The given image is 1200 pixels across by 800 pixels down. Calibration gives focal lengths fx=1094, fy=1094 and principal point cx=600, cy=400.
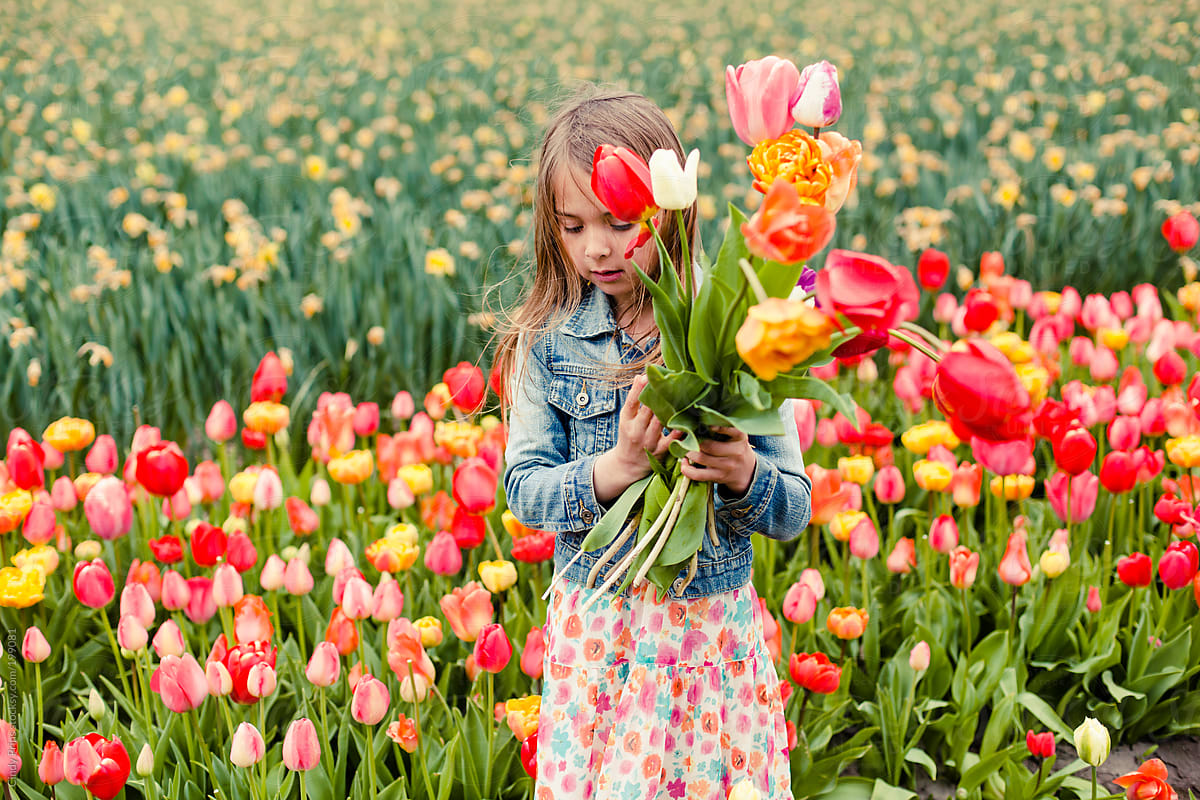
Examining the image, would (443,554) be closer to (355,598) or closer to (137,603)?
(355,598)

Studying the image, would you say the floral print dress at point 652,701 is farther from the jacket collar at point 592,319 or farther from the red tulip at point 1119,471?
the red tulip at point 1119,471

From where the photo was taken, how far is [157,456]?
Answer: 205 centimetres

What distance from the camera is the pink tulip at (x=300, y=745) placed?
59.2 inches

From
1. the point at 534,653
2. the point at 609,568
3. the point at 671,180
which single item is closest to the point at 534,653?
the point at 534,653

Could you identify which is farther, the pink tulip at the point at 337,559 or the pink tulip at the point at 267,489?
the pink tulip at the point at 267,489

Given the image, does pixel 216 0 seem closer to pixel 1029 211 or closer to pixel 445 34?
pixel 445 34

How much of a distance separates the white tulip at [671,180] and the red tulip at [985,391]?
0.31 meters

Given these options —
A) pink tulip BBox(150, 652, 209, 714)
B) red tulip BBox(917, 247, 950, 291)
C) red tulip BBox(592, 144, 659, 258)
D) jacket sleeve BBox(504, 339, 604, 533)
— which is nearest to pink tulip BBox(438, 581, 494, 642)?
jacket sleeve BBox(504, 339, 604, 533)

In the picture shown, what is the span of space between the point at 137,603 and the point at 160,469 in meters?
0.35

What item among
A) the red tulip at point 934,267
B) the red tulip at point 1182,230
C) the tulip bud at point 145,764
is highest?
the red tulip at point 1182,230

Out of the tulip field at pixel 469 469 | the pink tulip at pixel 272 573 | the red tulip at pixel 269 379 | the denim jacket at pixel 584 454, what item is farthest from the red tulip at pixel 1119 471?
the red tulip at pixel 269 379

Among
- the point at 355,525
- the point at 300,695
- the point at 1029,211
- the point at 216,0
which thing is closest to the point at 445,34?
Answer: the point at 216,0

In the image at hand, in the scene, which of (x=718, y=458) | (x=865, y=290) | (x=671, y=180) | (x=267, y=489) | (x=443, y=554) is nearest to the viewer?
(x=865, y=290)

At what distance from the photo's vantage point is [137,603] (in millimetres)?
1777
